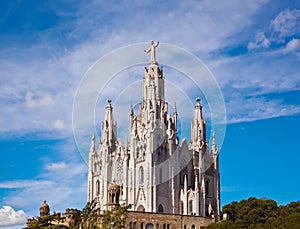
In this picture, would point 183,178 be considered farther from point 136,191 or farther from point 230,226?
point 230,226

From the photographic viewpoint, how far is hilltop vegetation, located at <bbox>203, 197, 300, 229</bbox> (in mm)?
65875

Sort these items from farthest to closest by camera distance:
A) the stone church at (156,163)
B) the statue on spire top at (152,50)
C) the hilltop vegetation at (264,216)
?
the statue on spire top at (152,50)
the stone church at (156,163)
the hilltop vegetation at (264,216)

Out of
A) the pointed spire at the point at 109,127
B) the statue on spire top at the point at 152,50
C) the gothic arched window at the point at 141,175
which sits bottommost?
the gothic arched window at the point at 141,175

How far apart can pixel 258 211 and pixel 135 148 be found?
25.5 meters

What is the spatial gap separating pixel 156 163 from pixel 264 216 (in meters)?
21.1

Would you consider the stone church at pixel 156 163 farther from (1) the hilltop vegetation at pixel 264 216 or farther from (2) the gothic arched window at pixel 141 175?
(1) the hilltop vegetation at pixel 264 216

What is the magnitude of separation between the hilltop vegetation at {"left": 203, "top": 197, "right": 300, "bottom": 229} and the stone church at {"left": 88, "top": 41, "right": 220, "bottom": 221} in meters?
13.0

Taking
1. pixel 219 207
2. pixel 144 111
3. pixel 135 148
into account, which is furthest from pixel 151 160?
pixel 219 207

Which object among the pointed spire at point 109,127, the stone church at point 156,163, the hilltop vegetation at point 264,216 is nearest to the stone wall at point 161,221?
the hilltop vegetation at point 264,216

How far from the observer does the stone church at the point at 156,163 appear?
297 ft

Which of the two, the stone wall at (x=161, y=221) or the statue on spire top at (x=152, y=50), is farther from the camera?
the statue on spire top at (x=152, y=50)

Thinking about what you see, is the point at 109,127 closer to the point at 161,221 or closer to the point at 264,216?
the point at 161,221

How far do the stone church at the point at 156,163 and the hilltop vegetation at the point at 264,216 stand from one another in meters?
13.0

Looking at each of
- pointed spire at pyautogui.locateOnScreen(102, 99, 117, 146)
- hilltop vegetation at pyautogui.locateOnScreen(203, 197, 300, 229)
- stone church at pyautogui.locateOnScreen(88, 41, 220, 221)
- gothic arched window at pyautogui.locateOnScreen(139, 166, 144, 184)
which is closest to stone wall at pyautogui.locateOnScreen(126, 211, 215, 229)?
hilltop vegetation at pyautogui.locateOnScreen(203, 197, 300, 229)
